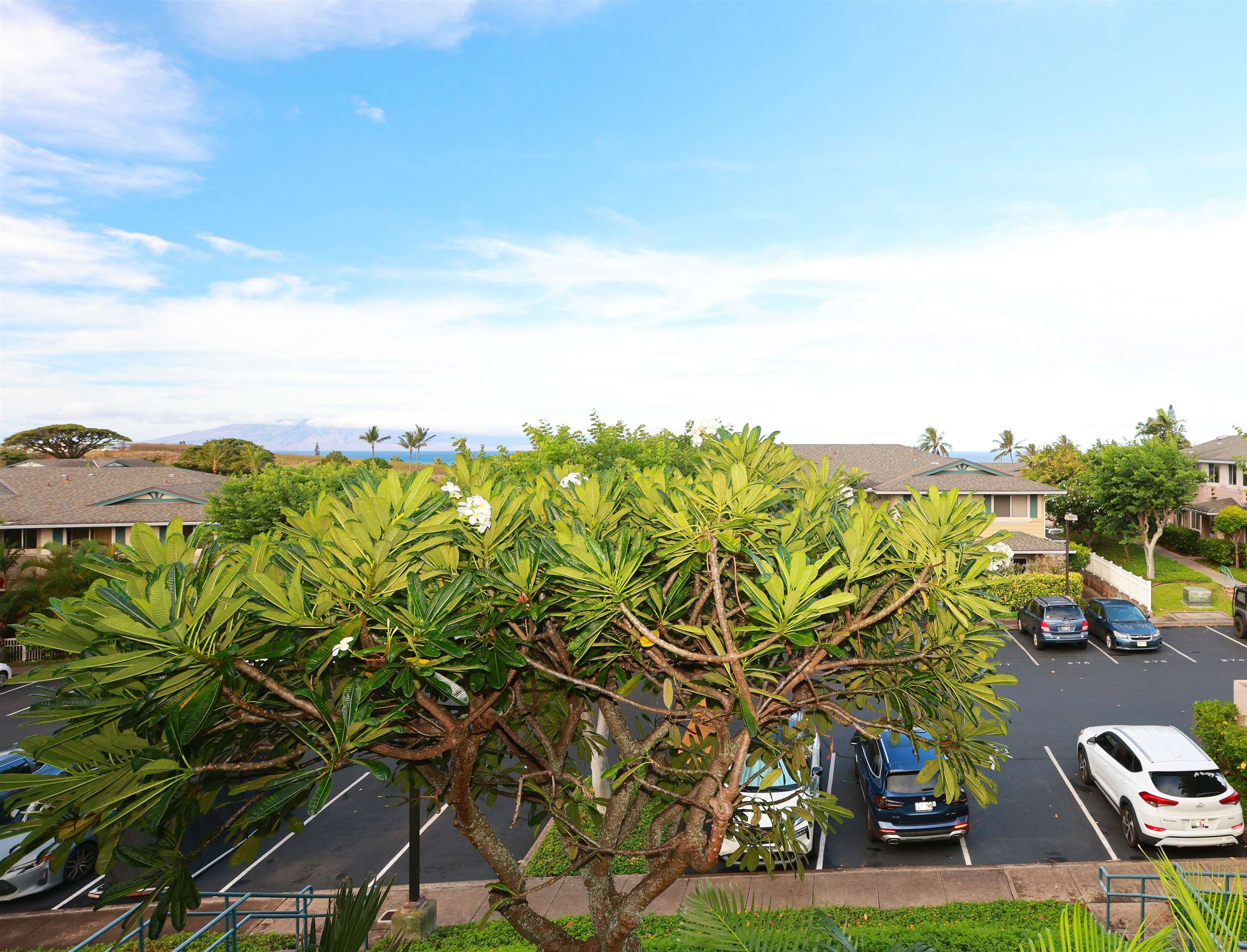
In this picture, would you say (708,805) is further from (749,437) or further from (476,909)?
(476,909)

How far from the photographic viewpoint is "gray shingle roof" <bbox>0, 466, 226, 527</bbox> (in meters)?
33.2

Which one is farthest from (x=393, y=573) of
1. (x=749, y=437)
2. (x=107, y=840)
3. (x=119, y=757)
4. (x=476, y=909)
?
(x=476, y=909)

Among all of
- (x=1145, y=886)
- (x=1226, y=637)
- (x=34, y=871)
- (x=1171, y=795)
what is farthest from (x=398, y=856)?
(x=1226, y=637)

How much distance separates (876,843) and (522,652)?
10776 mm

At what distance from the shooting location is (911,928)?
8578 mm

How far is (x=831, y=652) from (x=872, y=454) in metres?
47.2

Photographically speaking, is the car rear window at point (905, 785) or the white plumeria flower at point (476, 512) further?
the car rear window at point (905, 785)

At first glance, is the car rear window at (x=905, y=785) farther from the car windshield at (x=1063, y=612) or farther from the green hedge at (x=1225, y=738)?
the car windshield at (x=1063, y=612)

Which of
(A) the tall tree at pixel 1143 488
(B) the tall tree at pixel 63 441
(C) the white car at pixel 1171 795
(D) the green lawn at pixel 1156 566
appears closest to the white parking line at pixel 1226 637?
(D) the green lawn at pixel 1156 566

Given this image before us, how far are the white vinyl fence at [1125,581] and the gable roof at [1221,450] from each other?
Result: 55.7 ft

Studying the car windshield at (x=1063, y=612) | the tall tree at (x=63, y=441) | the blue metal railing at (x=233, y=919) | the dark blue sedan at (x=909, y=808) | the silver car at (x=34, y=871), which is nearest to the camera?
the blue metal railing at (x=233, y=919)

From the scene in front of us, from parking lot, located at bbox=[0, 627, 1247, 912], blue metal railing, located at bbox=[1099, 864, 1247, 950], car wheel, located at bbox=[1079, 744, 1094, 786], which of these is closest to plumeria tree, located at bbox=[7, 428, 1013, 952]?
blue metal railing, located at bbox=[1099, 864, 1247, 950]

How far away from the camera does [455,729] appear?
4.25m

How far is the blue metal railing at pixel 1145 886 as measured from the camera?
4.40m
